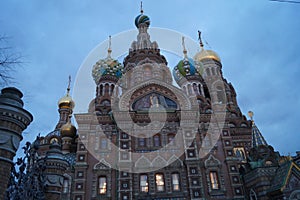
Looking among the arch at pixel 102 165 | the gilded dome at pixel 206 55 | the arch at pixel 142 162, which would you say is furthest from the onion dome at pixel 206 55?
the arch at pixel 102 165

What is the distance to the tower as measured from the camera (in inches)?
164

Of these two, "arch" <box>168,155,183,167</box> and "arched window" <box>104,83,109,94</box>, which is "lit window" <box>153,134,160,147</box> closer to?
"arch" <box>168,155,183,167</box>

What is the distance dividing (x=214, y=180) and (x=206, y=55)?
51.5ft

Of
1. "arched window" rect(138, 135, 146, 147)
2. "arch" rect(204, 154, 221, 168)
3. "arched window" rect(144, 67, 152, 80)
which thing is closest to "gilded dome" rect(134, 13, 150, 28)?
"arched window" rect(144, 67, 152, 80)

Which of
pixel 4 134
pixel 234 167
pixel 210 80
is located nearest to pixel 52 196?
pixel 4 134

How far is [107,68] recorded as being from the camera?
23.1 meters

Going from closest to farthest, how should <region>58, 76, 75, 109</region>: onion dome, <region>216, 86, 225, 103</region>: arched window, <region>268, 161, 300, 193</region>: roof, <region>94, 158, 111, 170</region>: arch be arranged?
<region>268, 161, 300, 193</region>: roof → <region>94, 158, 111, 170</region>: arch → <region>216, 86, 225, 103</region>: arched window → <region>58, 76, 75, 109</region>: onion dome

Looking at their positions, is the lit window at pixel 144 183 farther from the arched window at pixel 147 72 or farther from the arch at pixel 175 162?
the arched window at pixel 147 72

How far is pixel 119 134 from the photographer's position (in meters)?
17.3

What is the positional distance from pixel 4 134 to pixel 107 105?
15.4 meters

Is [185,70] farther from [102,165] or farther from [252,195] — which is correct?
[252,195]

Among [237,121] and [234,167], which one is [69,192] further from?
[237,121]

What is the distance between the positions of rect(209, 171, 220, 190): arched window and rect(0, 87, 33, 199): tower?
13.9 meters

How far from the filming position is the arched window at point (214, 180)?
15945mm
